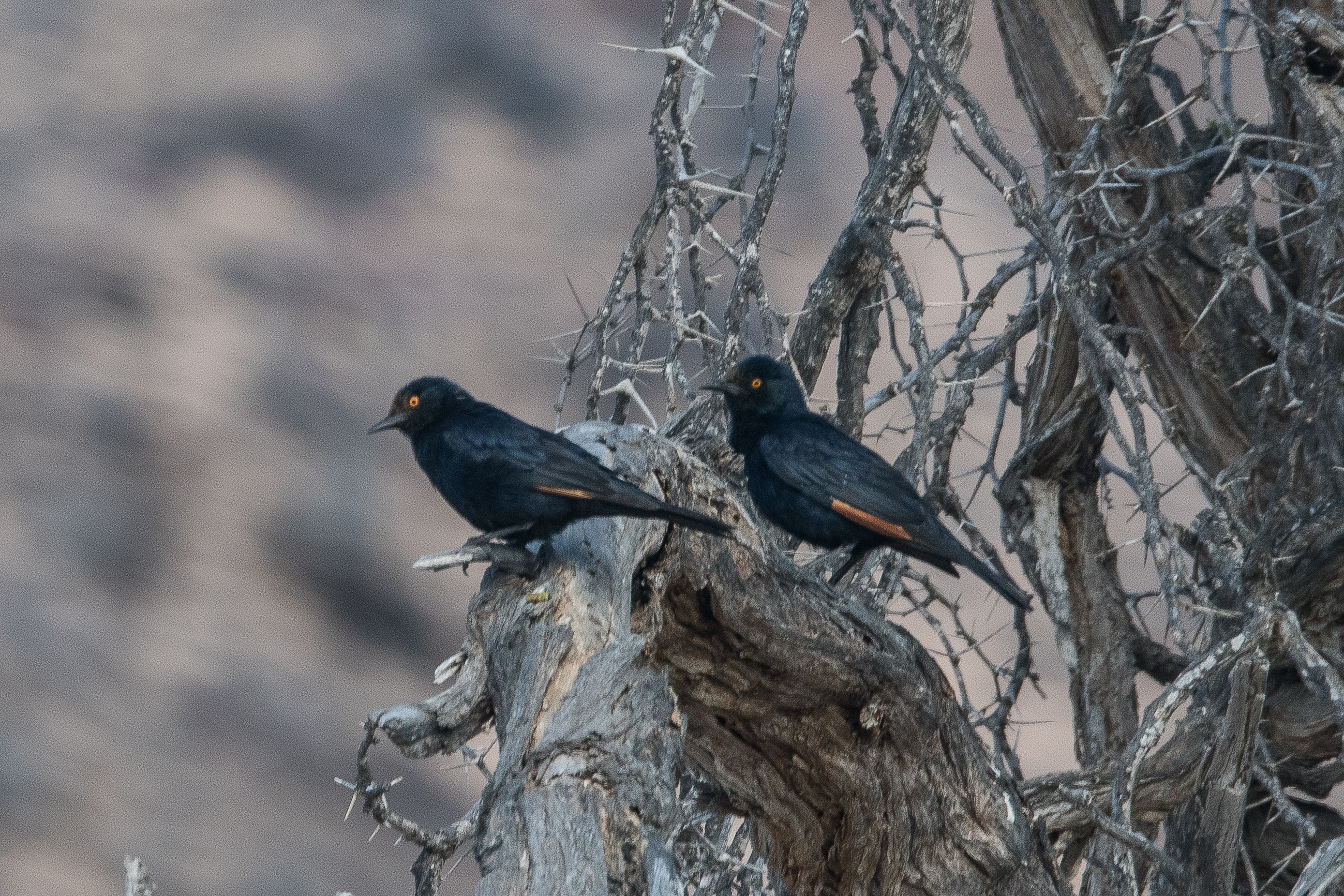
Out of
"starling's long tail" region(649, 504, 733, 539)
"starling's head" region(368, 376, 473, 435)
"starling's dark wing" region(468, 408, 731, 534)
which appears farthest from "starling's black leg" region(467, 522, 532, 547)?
"starling's head" region(368, 376, 473, 435)

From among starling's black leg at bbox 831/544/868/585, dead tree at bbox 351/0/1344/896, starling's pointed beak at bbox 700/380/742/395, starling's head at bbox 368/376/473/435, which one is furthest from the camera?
starling's black leg at bbox 831/544/868/585

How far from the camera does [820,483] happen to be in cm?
359

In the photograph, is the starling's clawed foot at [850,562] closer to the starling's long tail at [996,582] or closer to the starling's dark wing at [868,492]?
the starling's dark wing at [868,492]

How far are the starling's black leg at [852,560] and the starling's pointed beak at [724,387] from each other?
22.8 inches

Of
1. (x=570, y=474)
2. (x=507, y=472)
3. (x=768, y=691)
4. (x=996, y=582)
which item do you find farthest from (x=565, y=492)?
(x=996, y=582)

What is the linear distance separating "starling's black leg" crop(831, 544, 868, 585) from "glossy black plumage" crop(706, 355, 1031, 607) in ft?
0.03

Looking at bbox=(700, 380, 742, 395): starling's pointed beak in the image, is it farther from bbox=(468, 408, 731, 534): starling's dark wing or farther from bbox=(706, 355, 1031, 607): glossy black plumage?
bbox=(468, 408, 731, 534): starling's dark wing

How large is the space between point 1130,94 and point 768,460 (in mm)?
1539

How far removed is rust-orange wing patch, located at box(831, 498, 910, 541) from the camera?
11.6 feet

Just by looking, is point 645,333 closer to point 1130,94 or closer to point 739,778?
point 739,778

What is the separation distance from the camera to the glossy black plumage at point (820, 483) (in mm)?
3562

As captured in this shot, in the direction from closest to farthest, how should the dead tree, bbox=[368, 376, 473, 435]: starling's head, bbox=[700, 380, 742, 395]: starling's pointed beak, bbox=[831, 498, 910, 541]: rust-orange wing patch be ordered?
1. the dead tree
2. bbox=[368, 376, 473, 435]: starling's head
3. bbox=[831, 498, 910, 541]: rust-orange wing patch
4. bbox=[700, 380, 742, 395]: starling's pointed beak

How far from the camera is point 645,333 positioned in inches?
148

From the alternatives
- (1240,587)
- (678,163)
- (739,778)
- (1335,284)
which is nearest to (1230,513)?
(1240,587)
